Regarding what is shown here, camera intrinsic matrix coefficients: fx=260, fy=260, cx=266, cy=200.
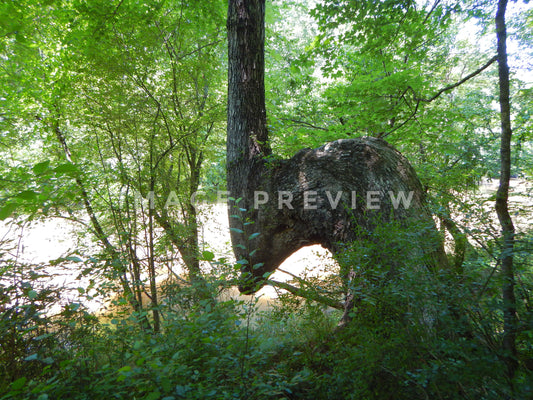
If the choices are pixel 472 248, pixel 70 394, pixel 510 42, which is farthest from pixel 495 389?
pixel 510 42

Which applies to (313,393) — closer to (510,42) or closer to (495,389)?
(495,389)

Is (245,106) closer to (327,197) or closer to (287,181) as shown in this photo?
(287,181)

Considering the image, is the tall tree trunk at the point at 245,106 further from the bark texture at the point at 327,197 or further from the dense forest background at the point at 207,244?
the dense forest background at the point at 207,244

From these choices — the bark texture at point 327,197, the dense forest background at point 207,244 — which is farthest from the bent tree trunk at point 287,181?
the dense forest background at point 207,244

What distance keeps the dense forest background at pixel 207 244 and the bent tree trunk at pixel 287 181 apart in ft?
1.43

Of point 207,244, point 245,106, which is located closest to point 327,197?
point 245,106

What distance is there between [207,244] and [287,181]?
9.29ft

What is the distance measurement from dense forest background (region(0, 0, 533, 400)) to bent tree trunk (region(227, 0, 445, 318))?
0.44 meters

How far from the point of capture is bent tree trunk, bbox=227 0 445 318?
9.30ft

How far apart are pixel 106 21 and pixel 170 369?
507 centimetres

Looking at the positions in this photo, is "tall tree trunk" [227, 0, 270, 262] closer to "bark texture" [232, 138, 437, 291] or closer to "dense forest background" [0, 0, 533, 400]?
"bark texture" [232, 138, 437, 291]

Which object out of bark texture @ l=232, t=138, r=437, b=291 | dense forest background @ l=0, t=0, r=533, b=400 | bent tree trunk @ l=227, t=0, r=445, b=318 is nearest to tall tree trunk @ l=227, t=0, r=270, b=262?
bent tree trunk @ l=227, t=0, r=445, b=318

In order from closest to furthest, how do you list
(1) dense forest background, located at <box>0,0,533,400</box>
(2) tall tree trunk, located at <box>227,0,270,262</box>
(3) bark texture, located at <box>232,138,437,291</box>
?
(1) dense forest background, located at <box>0,0,533,400</box> < (3) bark texture, located at <box>232,138,437,291</box> < (2) tall tree trunk, located at <box>227,0,270,262</box>

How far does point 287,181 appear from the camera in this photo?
3.23m
